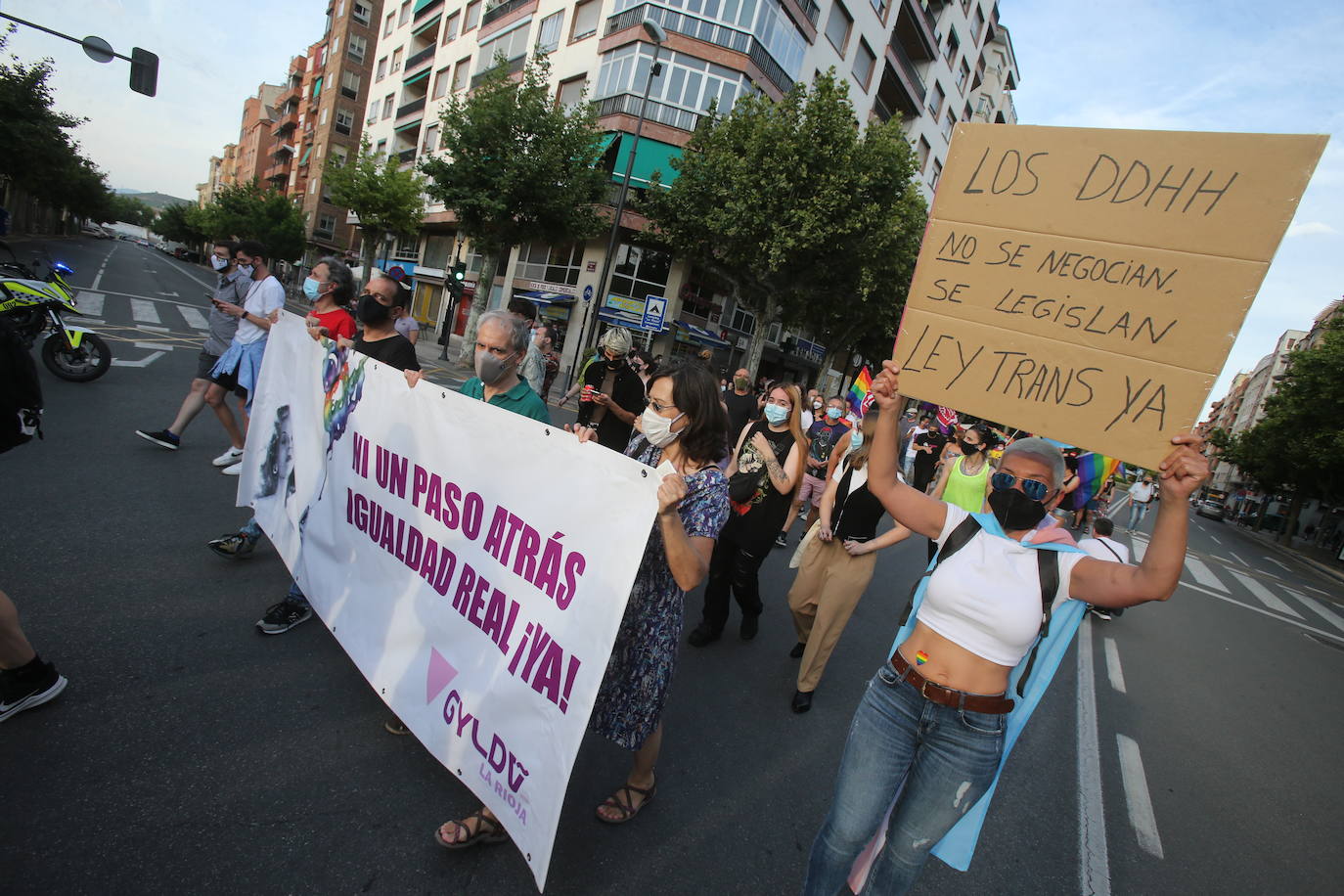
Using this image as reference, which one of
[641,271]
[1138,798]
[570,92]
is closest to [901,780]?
[1138,798]

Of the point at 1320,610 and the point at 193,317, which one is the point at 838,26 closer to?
the point at 1320,610

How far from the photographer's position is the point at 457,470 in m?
2.31

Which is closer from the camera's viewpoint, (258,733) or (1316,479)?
(258,733)

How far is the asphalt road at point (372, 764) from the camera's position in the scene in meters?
1.97

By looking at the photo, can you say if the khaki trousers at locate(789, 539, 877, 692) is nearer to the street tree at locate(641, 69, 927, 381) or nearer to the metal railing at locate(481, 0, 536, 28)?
the street tree at locate(641, 69, 927, 381)

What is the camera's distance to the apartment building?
20.8 metres

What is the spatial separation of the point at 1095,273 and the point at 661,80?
74.4 feet

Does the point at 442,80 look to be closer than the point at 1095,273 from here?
No

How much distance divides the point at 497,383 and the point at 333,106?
196 feet

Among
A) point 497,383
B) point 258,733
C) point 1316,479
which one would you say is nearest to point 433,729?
point 258,733

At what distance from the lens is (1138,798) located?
139 inches

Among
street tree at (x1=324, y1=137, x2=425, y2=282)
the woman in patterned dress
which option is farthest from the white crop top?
street tree at (x1=324, y1=137, x2=425, y2=282)

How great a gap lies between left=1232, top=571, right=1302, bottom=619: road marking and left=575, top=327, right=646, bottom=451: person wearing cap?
513 inches

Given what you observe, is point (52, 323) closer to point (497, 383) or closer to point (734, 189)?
point (497, 383)
